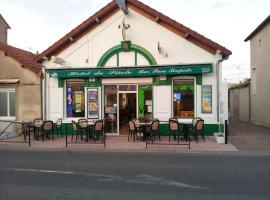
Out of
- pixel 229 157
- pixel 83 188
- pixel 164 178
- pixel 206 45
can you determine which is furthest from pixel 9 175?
pixel 206 45

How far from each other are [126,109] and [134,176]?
29.5ft

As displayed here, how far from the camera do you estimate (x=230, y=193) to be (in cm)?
638

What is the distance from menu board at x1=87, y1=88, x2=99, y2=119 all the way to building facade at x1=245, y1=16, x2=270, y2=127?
10.6m

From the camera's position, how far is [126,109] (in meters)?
16.8

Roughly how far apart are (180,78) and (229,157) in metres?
6.03

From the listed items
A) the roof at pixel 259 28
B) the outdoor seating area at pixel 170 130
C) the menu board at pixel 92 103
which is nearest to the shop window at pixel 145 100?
the outdoor seating area at pixel 170 130

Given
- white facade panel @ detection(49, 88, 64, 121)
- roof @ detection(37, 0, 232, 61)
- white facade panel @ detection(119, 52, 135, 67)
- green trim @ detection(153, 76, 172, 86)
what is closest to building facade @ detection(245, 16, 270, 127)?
roof @ detection(37, 0, 232, 61)

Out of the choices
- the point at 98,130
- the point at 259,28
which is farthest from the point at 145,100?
the point at 259,28

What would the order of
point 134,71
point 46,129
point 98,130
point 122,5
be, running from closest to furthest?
point 98,130, point 46,129, point 122,5, point 134,71

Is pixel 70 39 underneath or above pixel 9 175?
above

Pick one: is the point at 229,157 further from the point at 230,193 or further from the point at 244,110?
the point at 244,110

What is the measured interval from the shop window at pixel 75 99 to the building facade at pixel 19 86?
1.67m

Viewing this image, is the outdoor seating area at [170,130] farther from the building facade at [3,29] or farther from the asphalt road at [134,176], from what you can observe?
the building facade at [3,29]

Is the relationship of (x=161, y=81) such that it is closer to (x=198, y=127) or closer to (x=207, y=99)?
(x=207, y=99)
